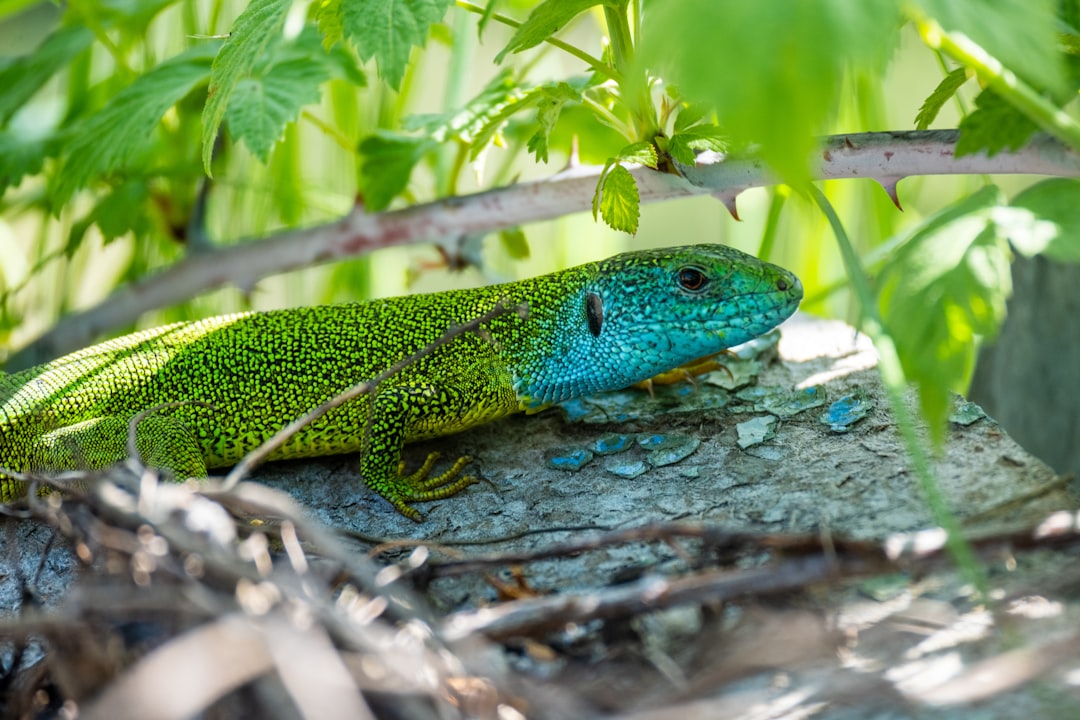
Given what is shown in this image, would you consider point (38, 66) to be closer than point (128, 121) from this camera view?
No

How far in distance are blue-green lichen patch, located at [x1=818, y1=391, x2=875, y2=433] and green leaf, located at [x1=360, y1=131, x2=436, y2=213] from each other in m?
1.57

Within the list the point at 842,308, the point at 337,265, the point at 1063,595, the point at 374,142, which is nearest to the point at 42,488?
the point at 374,142

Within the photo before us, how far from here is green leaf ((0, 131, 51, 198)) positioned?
3.55 m

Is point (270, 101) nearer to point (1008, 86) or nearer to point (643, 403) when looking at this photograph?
point (643, 403)

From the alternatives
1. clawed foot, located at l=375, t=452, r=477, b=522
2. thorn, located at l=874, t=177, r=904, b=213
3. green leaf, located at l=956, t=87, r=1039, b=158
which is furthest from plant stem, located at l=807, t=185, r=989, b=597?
clawed foot, located at l=375, t=452, r=477, b=522

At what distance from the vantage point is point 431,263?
388 centimetres

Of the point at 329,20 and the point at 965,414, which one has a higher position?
the point at 329,20

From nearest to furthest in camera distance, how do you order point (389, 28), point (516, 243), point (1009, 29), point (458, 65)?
point (1009, 29), point (389, 28), point (516, 243), point (458, 65)

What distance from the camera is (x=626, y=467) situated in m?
2.68

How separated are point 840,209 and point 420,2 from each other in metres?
2.82

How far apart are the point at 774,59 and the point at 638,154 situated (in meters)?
1.08

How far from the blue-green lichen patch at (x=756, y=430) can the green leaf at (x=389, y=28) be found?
1.30 metres

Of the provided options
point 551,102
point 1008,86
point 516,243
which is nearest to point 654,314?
point 551,102

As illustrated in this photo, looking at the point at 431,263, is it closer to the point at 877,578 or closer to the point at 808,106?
the point at 877,578
